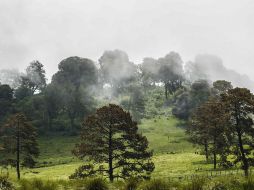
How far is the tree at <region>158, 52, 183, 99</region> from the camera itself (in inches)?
6752

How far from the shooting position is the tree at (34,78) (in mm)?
169625

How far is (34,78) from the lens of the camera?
172 metres

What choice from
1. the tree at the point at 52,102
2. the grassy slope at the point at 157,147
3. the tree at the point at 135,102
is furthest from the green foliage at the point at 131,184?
the tree at the point at 135,102

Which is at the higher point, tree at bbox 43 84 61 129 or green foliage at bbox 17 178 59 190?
tree at bbox 43 84 61 129

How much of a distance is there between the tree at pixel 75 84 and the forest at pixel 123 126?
1.39 ft

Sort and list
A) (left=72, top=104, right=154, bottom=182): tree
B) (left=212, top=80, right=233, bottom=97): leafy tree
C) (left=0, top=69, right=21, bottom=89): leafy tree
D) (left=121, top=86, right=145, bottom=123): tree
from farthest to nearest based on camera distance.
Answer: (left=0, top=69, right=21, bottom=89): leafy tree < (left=121, top=86, right=145, bottom=123): tree < (left=212, top=80, right=233, bottom=97): leafy tree < (left=72, top=104, right=154, bottom=182): tree

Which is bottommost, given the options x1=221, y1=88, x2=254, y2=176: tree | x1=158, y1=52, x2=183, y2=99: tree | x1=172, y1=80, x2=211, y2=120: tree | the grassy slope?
the grassy slope

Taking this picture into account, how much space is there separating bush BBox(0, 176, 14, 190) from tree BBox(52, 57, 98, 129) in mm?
121607

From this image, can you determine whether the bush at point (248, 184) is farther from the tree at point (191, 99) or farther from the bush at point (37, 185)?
the tree at point (191, 99)

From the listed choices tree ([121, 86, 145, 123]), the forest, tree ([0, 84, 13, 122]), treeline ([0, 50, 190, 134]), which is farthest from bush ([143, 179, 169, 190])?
tree ([121, 86, 145, 123])

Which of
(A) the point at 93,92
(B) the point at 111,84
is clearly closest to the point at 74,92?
(A) the point at 93,92

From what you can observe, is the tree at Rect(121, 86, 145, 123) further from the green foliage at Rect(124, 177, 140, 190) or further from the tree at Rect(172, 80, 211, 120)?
the green foliage at Rect(124, 177, 140, 190)

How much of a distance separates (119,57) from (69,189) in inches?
6629

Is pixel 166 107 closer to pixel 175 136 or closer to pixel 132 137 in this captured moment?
pixel 175 136
